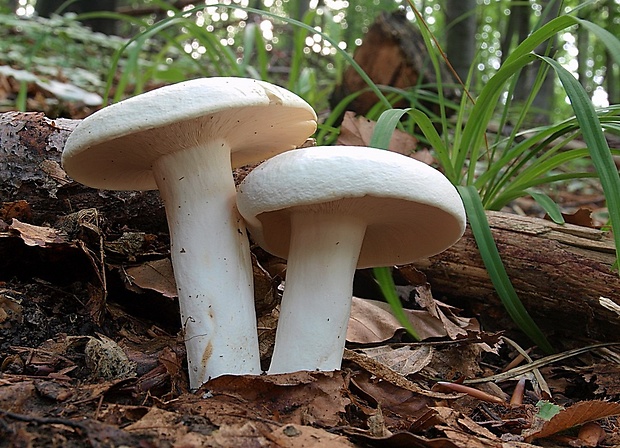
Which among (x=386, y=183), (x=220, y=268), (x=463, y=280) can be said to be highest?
(x=386, y=183)

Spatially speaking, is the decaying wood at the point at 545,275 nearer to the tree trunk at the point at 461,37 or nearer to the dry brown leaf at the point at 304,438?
the dry brown leaf at the point at 304,438

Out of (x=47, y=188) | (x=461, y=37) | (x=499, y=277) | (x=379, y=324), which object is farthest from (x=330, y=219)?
(x=461, y=37)

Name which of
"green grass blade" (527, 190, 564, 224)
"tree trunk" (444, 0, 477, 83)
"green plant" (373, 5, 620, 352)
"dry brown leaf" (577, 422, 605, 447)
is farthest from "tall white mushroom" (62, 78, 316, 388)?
"tree trunk" (444, 0, 477, 83)

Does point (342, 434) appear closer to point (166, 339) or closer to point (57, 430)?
point (57, 430)

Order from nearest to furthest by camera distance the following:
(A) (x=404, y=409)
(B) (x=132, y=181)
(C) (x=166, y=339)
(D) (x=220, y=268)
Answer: (A) (x=404, y=409) < (D) (x=220, y=268) < (C) (x=166, y=339) < (B) (x=132, y=181)

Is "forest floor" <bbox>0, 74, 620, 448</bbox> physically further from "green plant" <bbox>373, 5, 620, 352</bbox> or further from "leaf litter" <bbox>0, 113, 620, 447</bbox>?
A: "green plant" <bbox>373, 5, 620, 352</bbox>

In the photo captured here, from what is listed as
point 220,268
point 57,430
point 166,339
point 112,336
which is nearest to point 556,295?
point 220,268

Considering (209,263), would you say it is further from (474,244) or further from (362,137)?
(362,137)
